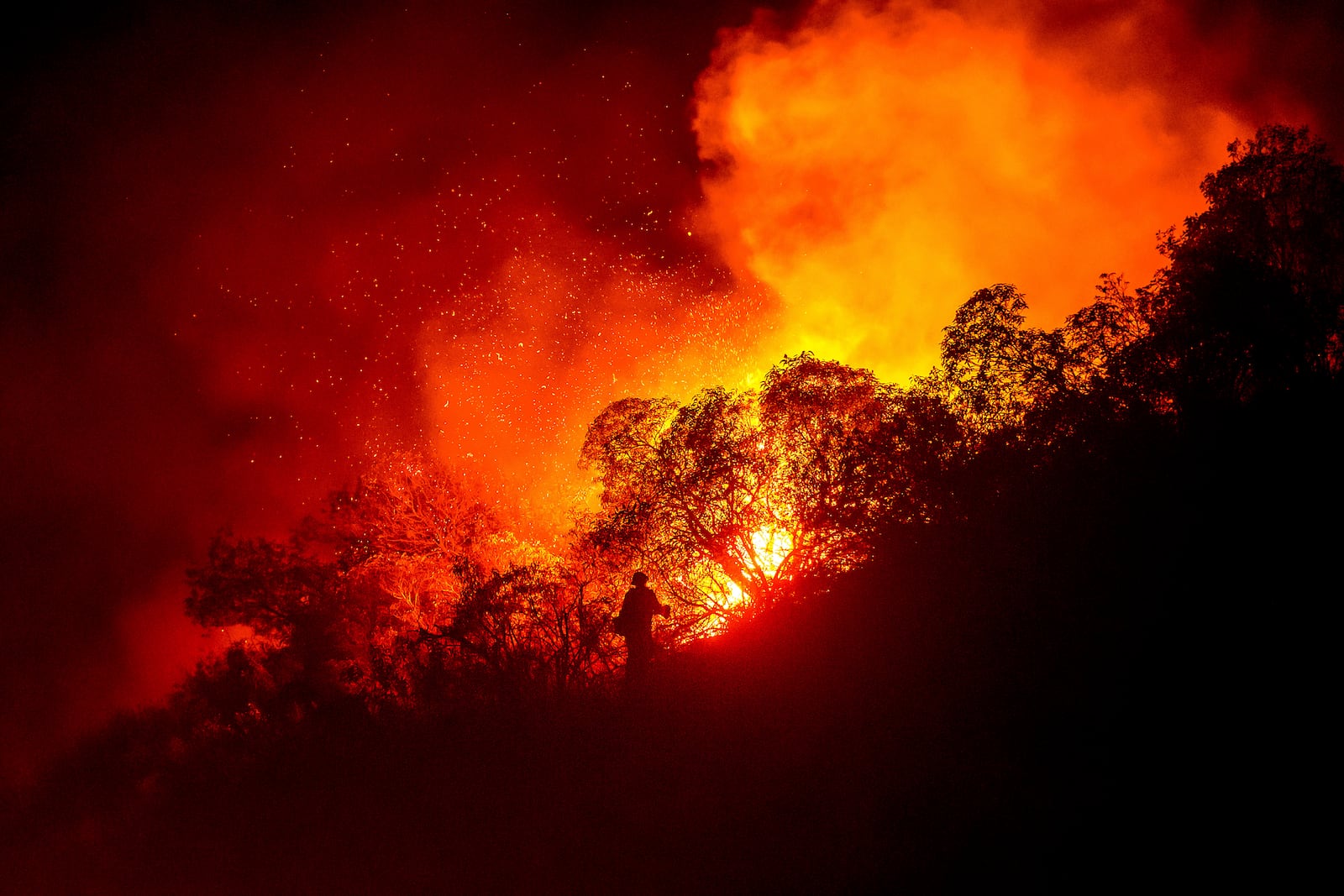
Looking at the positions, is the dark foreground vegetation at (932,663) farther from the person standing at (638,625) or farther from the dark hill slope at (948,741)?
the person standing at (638,625)

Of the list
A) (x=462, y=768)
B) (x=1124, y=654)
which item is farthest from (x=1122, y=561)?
(x=462, y=768)

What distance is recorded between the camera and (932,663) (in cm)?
994

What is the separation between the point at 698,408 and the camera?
16.3m

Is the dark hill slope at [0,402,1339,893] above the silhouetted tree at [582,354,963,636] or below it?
below

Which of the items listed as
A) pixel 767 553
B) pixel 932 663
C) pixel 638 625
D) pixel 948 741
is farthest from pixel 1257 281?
pixel 638 625

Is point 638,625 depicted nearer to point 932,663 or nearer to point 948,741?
point 932,663

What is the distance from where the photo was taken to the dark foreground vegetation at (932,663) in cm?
719

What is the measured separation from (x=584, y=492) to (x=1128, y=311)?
1595 centimetres

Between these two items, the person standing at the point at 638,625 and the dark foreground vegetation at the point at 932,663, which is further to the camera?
the person standing at the point at 638,625

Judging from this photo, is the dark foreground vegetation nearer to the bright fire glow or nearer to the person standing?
the bright fire glow

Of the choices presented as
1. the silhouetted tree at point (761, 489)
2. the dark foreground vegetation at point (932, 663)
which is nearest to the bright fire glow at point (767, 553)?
the silhouetted tree at point (761, 489)

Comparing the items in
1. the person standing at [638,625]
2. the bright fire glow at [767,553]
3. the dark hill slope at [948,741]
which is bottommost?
the dark hill slope at [948,741]

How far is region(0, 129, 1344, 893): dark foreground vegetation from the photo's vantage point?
7188mm

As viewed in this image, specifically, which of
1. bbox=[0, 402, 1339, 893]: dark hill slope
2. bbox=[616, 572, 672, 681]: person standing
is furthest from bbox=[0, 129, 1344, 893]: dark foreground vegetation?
bbox=[616, 572, 672, 681]: person standing
